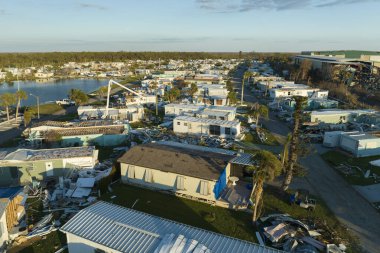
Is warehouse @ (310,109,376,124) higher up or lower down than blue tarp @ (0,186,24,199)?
higher up

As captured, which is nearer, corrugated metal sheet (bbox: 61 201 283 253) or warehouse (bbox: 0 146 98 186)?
corrugated metal sheet (bbox: 61 201 283 253)

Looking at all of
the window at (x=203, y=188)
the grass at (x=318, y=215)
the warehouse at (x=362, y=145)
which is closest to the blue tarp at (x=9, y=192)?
the window at (x=203, y=188)

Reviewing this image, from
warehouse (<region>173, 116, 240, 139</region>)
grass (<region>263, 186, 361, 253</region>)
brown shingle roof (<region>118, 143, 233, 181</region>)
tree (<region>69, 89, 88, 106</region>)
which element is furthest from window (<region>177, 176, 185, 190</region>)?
tree (<region>69, 89, 88, 106</region>)

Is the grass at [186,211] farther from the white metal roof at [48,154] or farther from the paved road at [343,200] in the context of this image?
the paved road at [343,200]

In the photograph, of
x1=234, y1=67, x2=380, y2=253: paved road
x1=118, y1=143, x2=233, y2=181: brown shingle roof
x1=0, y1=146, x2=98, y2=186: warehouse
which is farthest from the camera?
x1=0, y1=146, x2=98, y2=186: warehouse

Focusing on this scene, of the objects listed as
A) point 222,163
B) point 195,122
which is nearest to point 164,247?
point 222,163

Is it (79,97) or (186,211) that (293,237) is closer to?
(186,211)

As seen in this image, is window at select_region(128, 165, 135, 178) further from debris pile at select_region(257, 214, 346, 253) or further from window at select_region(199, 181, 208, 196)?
debris pile at select_region(257, 214, 346, 253)

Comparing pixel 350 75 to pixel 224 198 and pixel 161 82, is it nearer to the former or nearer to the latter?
pixel 161 82
